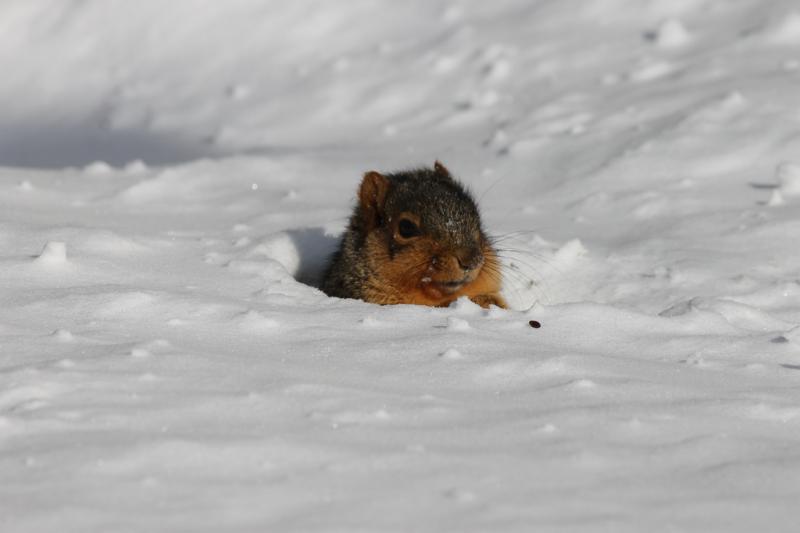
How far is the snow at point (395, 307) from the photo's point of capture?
360 centimetres

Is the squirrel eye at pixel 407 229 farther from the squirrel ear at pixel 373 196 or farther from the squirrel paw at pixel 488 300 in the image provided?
the squirrel paw at pixel 488 300

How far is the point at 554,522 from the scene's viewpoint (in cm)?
336

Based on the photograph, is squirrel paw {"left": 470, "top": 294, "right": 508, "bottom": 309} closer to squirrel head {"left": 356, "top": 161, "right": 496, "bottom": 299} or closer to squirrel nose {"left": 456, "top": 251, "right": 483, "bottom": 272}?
squirrel head {"left": 356, "top": 161, "right": 496, "bottom": 299}

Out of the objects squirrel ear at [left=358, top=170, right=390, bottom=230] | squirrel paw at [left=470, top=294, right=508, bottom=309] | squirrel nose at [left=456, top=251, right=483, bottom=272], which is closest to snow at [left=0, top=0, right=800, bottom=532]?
squirrel paw at [left=470, top=294, right=508, bottom=309]

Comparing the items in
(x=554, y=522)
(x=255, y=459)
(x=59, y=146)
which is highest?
(x=59, y=146)

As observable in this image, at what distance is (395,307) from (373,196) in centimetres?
126

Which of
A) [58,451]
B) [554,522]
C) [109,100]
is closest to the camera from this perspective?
[554,522]

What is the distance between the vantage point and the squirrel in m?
6.25

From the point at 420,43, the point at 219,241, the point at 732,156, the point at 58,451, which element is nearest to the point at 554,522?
the point at 58,451

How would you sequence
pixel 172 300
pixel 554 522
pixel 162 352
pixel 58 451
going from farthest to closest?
pixel 172 300 < pixel 162 352 < pixel 58 451 < pixel 554 522

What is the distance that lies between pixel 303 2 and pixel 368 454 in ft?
31.6

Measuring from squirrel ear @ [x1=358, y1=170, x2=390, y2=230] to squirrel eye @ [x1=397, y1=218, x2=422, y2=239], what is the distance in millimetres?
257

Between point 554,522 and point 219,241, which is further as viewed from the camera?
point 219,241

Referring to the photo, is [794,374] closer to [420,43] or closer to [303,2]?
[420,43]
